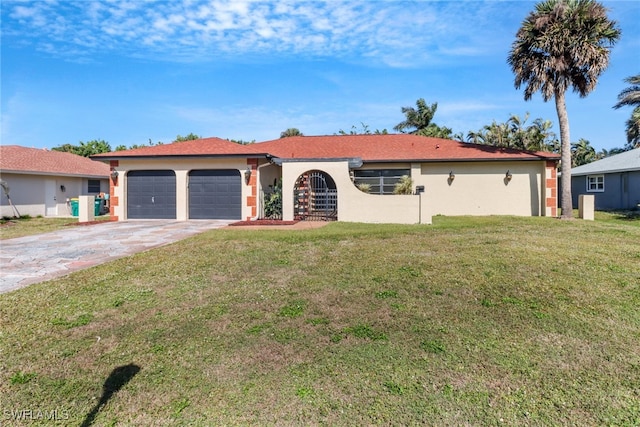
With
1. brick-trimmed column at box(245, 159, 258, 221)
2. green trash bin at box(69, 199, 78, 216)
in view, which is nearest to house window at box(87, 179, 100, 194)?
green trash bin at box(69, 199, 78, 216)

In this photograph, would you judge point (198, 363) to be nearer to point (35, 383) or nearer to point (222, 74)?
point (35, 383)

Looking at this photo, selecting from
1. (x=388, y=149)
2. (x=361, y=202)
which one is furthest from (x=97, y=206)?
(x=388, y=149)

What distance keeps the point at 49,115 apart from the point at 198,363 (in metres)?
22.1

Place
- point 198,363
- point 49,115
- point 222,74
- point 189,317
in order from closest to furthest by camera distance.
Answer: point 198,363
point 189,317
point 222,74
point 49,115

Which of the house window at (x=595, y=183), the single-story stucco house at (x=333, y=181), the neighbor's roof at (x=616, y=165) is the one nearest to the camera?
the single-story stucco house at (x=333, y=181)

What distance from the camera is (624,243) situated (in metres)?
8.69

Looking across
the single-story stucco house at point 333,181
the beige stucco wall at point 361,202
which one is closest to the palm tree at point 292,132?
the single-story stucco house at point 333,181

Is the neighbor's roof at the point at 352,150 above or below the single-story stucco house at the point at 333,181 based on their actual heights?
above

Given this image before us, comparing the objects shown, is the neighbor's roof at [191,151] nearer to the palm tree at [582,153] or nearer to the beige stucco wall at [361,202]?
the beige stucco wall at [361,202]

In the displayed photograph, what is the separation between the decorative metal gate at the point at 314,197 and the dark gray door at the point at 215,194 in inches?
109

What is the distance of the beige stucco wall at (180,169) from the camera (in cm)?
1588

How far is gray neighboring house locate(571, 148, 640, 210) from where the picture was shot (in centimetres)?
2197

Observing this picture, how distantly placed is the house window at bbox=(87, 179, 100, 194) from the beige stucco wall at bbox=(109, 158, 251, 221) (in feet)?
27.8

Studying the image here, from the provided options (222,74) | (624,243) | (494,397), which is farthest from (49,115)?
(624,243)
